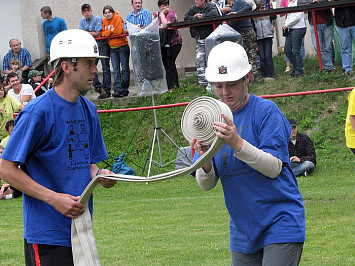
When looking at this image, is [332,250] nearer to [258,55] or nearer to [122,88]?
[258,55]

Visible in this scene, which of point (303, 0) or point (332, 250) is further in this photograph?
point (303, 0)

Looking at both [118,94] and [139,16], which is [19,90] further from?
[139,16]

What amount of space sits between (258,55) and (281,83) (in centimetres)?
109

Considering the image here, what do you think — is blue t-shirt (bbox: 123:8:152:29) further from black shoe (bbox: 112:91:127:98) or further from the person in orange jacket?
black shoe (bbox: 112:91:127:98)

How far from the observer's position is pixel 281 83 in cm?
1538

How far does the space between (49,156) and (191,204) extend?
661 cm


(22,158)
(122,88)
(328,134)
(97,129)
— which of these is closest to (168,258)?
(97,129)

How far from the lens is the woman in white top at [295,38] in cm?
1541

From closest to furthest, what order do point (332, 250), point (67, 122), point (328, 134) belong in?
1. point (67, 122)
2. point (332, 250)
3. point (328, 134)

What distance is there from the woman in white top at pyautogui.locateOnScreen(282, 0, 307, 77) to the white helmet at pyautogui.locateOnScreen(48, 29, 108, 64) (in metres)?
11.6

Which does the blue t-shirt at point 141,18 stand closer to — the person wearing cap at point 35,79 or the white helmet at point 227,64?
the person wearing cap at point 35,79

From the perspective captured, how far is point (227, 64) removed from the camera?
4062 mm

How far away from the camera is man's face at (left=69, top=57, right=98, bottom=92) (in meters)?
4.27

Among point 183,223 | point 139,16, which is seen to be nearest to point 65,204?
point 183,223
